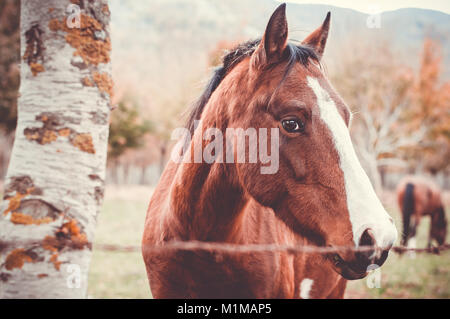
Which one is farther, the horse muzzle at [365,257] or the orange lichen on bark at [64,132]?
the orange lichen on bark at [64,132]

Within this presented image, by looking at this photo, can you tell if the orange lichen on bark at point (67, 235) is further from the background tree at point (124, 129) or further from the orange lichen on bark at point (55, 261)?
the background tree at point (124, 129)

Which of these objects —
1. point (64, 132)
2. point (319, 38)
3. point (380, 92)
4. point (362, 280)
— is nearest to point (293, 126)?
point (319, 38)

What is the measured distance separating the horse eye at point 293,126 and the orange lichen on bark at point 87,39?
1.04 meters

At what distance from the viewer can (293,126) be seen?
152cm

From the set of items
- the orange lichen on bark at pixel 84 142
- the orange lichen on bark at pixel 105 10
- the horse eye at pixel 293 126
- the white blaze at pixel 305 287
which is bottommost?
the white blaze at pixel 305 287

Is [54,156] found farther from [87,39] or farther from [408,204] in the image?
[408,204]

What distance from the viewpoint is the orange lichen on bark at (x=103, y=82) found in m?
1.51

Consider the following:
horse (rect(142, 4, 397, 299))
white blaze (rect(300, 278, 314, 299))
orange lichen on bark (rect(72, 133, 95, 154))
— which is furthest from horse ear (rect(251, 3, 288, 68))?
white blaze (rect(300, 278, 314, 299))

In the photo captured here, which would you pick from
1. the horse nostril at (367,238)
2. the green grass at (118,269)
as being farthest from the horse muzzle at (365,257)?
the green grass at (118,269)

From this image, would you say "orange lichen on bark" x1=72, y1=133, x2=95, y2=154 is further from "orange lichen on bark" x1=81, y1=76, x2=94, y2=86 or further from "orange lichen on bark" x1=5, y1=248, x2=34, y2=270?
"orange lichen on bark" x1=5, y1=248, x2=34, y2=270

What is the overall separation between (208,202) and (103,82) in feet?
2.98
